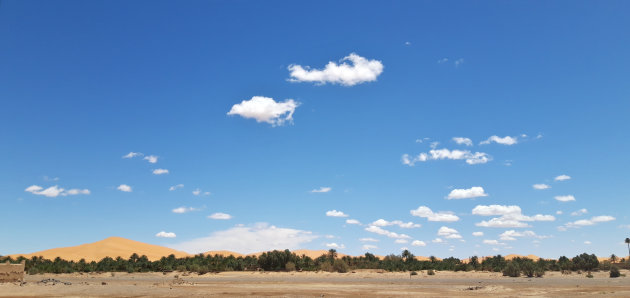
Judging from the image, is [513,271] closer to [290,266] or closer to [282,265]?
[290,266]

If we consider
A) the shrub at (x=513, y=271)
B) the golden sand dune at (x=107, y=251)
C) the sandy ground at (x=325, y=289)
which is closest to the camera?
the sandy ground at (x=325, y=289)

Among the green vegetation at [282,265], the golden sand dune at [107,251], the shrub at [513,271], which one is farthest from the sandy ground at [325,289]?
the golden sand dune at [107,251]

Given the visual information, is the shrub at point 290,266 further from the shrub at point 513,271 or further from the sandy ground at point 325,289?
the shrub at point 513,271

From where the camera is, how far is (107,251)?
159000 mm

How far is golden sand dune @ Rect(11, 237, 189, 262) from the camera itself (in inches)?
5862

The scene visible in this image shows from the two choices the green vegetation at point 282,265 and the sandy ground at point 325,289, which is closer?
the sandy ground at point 325,289

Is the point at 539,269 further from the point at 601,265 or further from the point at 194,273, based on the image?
the point at 194,273

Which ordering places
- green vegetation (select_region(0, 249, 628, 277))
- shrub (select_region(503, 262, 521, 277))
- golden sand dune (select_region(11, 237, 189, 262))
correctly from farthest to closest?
golden sand dune (select_region(11, 237, 189, 262))
green vegetation (select_region(0, 249, 628, 277))
shrub (select_region(503, 262, 521, 277))

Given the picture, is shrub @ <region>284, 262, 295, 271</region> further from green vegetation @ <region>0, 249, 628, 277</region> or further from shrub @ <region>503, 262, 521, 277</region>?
shrub @ <region>503, 262, 521, 277</region>

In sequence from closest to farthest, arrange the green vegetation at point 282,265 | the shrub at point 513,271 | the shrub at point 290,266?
the shrub at point 513,271, the green vegetation at point 282,265, the shrub at point 290,266

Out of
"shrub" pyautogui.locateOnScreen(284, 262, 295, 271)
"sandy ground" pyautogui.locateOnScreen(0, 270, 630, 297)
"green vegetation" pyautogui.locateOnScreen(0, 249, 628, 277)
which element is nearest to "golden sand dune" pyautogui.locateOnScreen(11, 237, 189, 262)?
"green vegetation" pyautogui.locateOnScreen(0, 249, 628, 277)

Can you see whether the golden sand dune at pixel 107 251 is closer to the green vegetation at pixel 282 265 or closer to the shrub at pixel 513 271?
the green vegetation at pixel 282 265

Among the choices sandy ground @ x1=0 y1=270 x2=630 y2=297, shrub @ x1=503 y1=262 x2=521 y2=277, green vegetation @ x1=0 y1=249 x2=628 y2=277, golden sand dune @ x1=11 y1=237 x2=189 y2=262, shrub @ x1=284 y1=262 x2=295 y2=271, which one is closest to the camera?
sandy ground @ x1=0 y1=270 x2=630 y2=297

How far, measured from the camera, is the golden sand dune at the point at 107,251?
14890cm
